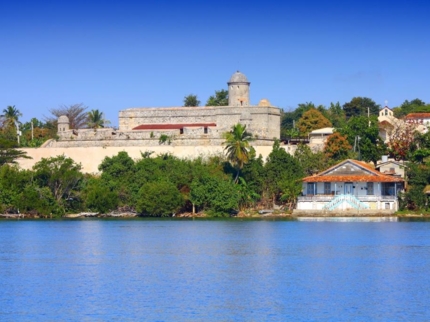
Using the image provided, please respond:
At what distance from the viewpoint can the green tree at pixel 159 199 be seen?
53.7m

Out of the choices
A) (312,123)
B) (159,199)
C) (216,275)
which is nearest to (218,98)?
(312,123)

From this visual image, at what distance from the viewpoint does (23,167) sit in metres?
60.8

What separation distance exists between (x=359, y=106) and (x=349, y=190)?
3355 centimetres

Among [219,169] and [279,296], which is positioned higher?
[219,169]

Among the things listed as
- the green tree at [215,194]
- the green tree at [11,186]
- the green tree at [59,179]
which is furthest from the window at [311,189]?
the green tree at [11,186]

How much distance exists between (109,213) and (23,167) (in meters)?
7.79

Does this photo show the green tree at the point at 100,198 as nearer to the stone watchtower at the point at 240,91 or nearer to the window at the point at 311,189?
Result: the window at the point at 311,189

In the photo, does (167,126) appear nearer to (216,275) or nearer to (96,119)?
(96,119)

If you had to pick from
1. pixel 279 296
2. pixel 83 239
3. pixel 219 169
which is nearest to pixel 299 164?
pixel 219 169

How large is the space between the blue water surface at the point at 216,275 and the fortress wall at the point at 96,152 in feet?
55.5

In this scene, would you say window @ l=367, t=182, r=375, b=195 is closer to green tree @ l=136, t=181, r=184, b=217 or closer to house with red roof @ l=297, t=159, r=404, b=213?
house with red roof @ l=297, t=159, r=404, b=213

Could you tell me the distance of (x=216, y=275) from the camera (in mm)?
27531

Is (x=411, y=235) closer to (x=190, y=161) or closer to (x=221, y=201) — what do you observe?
(x=221, y=201)

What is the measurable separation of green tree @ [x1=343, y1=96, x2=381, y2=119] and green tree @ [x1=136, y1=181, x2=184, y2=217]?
36623 millimetres
